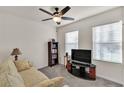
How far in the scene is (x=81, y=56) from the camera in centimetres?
306

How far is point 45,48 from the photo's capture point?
2418 mm

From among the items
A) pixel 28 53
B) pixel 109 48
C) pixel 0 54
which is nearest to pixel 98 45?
pixel 109 48

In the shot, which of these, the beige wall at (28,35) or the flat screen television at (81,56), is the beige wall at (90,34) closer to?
the flat screen television at (81,56)

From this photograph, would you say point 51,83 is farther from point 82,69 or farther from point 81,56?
point 81,56

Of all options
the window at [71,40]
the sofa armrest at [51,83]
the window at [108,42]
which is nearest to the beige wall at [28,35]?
the window at [71,40]

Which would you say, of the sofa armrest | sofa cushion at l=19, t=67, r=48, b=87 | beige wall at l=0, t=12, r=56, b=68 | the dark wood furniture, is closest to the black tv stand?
the dark wood furniture

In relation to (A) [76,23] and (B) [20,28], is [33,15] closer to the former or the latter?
(B) [20,28]

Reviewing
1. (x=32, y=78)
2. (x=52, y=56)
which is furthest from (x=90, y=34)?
(x=32, y=78)

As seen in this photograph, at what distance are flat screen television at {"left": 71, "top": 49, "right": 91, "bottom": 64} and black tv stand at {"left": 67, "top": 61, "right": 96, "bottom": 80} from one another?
115 millimetres

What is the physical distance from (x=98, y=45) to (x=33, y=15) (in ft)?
6.22

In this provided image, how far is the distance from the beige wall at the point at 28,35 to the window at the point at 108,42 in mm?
1220

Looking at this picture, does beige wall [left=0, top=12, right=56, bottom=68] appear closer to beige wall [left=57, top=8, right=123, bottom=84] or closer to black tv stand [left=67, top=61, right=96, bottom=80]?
beige wall [left=57, top=8, right=123, bottom=84]

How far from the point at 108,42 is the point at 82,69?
1.01 metres

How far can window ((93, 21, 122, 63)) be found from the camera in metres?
2.38
